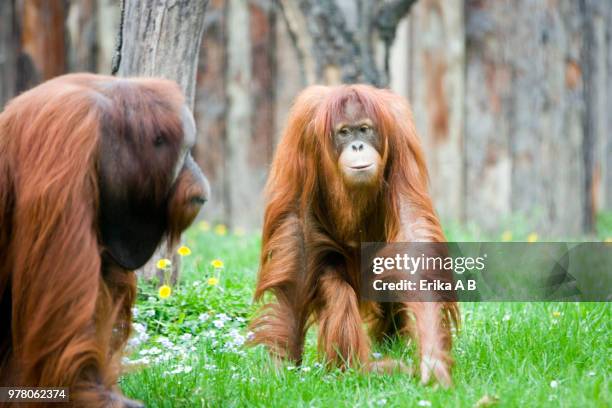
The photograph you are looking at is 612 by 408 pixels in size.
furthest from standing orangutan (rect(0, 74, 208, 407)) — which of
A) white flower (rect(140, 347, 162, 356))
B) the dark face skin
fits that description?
the dark face skin

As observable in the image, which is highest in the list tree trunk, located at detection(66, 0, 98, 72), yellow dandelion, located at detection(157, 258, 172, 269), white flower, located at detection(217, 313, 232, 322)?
tree trunk, located at detection(66, 0, 98, 72)

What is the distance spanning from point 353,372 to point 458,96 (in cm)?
507

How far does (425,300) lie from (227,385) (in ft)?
2.78

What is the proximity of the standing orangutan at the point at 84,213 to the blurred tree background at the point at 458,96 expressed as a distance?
16.0ft

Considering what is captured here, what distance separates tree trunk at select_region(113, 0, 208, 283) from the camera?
4.70 meters

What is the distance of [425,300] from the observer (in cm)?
386

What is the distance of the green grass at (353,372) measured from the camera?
11.4 feet

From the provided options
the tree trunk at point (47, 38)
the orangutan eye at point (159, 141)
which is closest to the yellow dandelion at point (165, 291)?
the orangutan eye at point (159, 141)

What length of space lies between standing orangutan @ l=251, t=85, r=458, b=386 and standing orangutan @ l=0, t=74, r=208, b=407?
89cm

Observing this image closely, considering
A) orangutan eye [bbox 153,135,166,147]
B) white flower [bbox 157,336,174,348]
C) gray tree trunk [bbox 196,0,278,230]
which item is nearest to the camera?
orangutan eye [bbox 153,135,166,147]

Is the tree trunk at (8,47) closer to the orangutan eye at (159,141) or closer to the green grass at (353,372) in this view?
the green grass at (353,372)

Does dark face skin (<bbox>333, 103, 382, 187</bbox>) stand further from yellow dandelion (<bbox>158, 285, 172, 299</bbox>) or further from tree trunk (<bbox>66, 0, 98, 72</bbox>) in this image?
tree trunk (<bbox>66, 0, 98, 72</bbox>)

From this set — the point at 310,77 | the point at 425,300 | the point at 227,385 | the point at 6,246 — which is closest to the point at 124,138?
the point at 6,246

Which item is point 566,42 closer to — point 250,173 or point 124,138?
point 250,173
